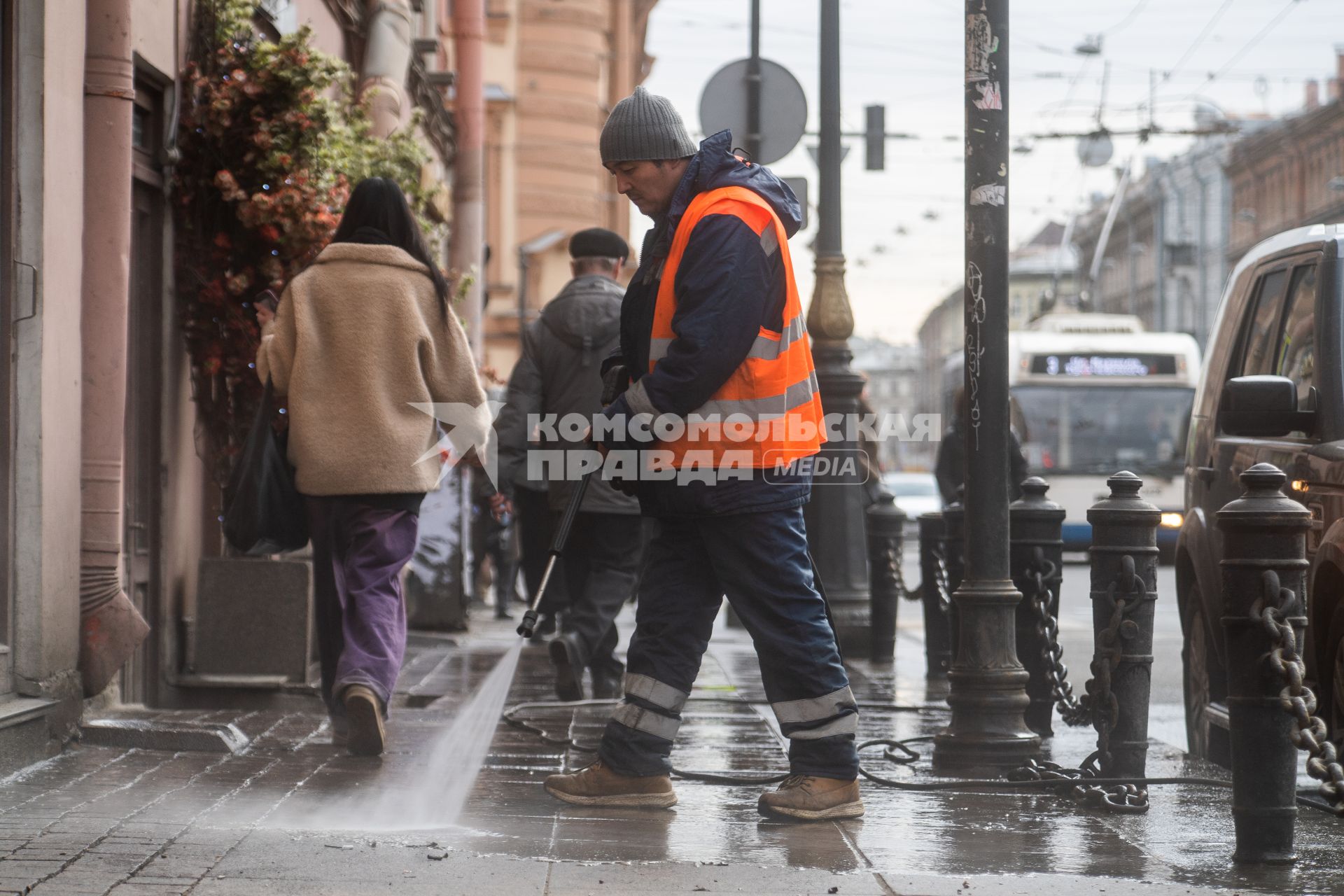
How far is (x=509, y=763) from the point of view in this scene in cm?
630

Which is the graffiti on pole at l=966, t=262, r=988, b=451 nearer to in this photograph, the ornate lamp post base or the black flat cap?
the ornate lamp post base

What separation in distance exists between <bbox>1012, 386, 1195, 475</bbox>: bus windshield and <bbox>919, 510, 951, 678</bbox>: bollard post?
50.0 feet

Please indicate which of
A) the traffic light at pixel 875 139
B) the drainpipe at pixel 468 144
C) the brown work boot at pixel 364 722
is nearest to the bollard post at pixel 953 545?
the brown work boot at pixel 364 722

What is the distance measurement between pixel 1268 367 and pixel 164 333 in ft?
14.3

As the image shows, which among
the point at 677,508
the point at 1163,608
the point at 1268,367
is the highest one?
the point at 1268,367

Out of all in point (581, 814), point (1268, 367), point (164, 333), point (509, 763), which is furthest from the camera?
point (164, 333)

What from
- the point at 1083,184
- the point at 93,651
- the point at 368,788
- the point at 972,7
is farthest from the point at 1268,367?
the point at 1083,184

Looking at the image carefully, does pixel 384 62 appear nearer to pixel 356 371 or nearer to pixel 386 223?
pixel 386 223

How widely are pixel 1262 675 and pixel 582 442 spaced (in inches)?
162

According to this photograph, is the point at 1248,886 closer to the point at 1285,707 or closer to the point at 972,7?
the point at 1285,707

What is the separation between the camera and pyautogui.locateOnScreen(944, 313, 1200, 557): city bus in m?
25.0

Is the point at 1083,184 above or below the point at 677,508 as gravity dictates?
above

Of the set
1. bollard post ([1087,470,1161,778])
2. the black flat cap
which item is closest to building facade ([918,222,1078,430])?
the black flat cap

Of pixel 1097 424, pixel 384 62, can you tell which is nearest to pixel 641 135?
pixel 384 62
